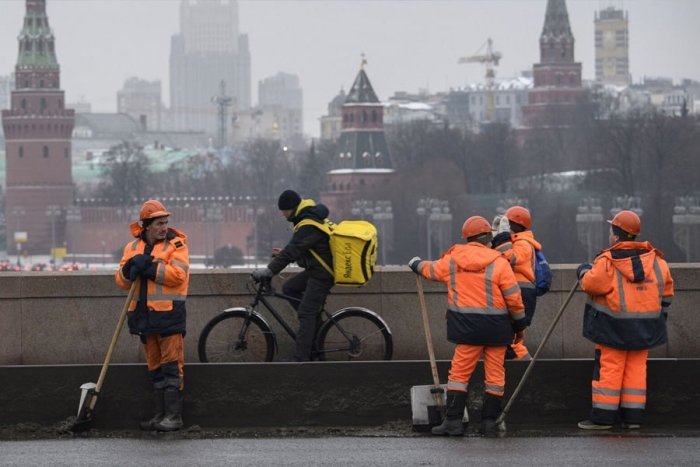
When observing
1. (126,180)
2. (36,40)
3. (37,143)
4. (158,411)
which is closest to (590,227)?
(37,143)

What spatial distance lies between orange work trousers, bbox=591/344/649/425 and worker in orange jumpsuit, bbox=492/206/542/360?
3.20 feet

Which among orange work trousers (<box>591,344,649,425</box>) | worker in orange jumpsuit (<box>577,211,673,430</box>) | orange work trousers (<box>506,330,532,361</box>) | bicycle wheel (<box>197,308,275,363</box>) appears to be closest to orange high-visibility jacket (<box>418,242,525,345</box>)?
worker in orange jumpsuit (<box>577,211,673,430</box>)

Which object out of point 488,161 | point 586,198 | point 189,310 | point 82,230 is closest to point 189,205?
point 82,230

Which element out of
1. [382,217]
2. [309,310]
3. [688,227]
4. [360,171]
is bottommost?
[382,217]

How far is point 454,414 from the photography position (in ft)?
49.0

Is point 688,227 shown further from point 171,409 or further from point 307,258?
point 171,409

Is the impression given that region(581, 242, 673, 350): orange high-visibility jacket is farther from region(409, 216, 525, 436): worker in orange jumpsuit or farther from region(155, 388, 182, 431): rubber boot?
region(155, 388, 182, 431): rubber boot

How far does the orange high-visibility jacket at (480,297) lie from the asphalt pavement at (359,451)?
0.69 m

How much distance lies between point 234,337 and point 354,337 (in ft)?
2.89

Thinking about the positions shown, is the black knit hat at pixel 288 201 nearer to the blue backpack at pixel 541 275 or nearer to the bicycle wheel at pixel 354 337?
the bicycle wheel at pixel 354 337

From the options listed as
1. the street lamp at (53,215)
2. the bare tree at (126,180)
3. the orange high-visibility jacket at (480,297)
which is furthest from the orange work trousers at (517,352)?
the bare tree at (126,180)

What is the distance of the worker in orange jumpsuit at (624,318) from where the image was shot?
15.0m

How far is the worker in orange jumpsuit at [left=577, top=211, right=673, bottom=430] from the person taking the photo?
1495 centimetres

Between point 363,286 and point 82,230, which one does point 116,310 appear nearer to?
point 363,286
